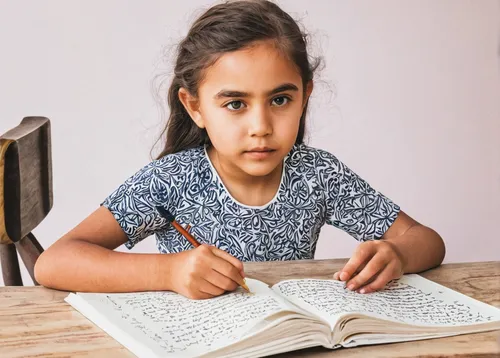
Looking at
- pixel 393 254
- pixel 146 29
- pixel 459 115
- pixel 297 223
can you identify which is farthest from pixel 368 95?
pixel 393 254

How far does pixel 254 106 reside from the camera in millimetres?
1612

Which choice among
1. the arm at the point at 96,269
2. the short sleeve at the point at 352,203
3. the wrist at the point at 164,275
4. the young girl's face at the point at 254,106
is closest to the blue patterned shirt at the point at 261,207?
the short sleeve at the point at 352,203

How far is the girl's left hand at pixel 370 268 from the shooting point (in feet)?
4.48

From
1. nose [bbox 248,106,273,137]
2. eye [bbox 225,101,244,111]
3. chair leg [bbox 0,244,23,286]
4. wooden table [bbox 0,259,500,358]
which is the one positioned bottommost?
chair leg [bbox 0,244,23,286]

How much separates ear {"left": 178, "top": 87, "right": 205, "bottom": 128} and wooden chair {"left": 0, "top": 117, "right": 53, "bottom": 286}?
0.29 metres

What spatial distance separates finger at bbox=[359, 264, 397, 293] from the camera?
4.48ft

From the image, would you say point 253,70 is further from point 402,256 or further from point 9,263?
point 9,263

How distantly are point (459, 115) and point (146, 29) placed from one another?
1.42 metres

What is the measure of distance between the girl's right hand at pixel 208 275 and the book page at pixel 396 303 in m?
0.08

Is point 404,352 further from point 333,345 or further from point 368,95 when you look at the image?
point 368,95

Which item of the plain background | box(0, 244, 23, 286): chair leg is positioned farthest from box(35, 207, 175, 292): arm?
the plain background

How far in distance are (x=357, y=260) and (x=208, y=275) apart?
0.25m

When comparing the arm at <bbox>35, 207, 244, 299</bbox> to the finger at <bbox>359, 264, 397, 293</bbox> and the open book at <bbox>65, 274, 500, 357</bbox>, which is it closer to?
the open book at <bbox>65, 274, 500, 357</bbox>

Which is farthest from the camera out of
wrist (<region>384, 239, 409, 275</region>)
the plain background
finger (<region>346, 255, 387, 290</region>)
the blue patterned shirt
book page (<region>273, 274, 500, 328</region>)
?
the plain background
